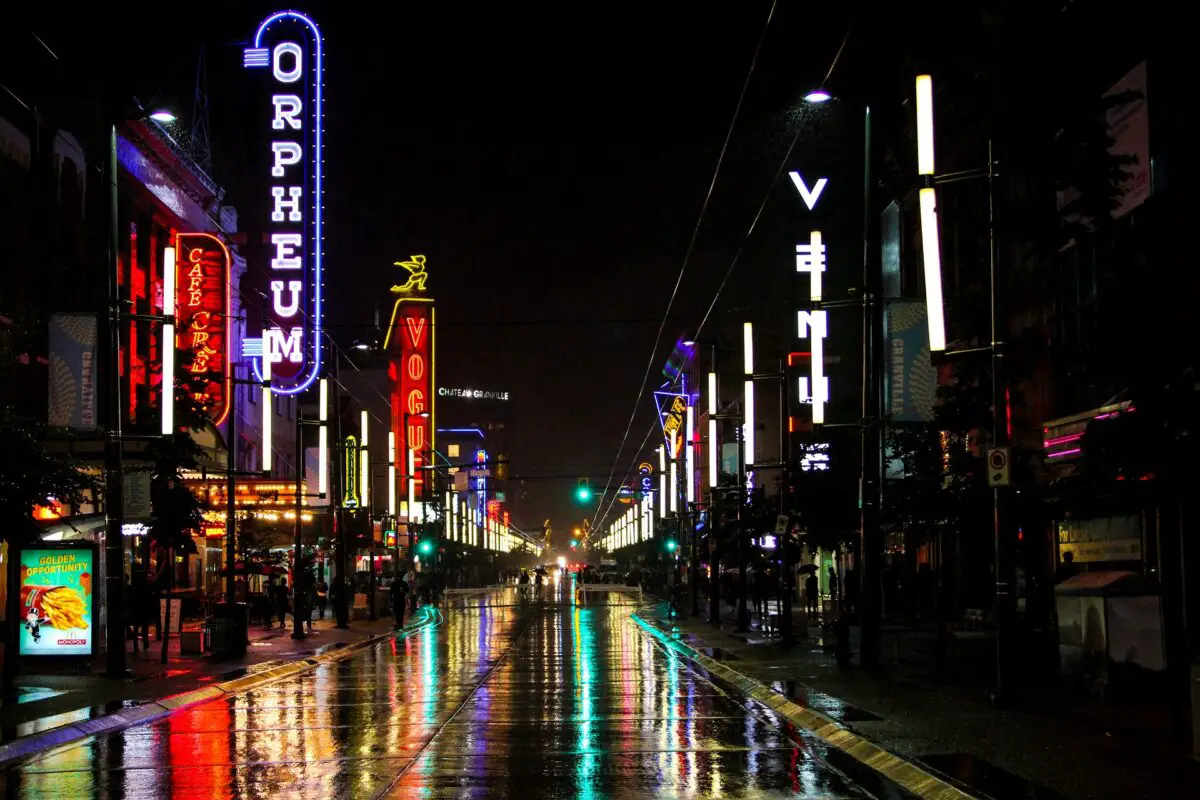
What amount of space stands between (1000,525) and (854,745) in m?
4.09

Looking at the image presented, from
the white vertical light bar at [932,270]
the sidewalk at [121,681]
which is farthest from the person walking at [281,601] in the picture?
the white vertical light bar at [932,270]

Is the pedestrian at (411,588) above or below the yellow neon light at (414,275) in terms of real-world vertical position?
below

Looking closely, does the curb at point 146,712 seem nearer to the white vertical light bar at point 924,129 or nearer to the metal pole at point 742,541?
the metal pole at point 742,541

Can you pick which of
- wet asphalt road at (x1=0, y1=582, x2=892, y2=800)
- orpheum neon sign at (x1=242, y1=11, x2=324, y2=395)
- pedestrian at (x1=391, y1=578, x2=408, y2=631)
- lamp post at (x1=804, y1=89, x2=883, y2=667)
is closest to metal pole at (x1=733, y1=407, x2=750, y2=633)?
pedestrian at (x1=391, y1=578, x2=408, y2=631)

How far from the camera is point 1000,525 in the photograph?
17.6m

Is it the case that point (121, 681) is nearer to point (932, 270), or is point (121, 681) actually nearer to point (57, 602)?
point (57, 602)

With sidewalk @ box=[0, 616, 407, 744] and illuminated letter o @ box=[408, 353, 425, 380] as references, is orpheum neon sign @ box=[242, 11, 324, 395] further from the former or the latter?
illuminated letter o @ box=[408, 353, 425, 380]

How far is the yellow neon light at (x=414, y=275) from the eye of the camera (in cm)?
10175

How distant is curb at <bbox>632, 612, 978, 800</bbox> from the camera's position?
39.6 feet

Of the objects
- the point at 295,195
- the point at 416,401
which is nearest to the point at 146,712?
the point at 295,195

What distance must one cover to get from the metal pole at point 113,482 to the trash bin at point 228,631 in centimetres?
574

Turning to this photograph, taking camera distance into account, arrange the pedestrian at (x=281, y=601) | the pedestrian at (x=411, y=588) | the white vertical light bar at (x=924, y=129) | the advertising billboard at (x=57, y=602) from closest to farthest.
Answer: the white vertical light bar at (x=924, y=129), the advertising billboard at (x=57, y=602), the pedestrian at (x=281, y=601), the pedestrian at (x=411, y=588)

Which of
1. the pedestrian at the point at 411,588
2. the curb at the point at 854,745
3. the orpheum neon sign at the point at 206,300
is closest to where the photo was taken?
the curb at the point at 854,745

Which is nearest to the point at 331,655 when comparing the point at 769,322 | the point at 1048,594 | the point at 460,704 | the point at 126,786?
the point at 460,704
